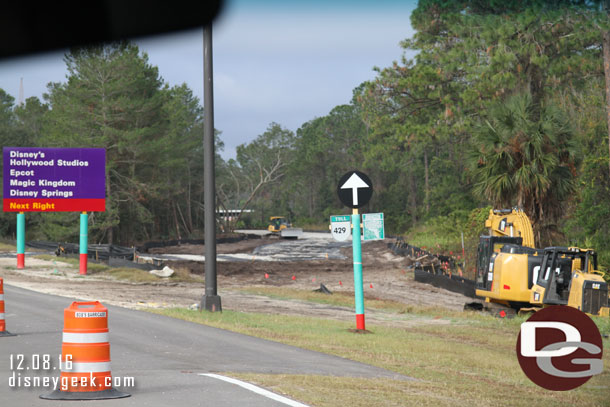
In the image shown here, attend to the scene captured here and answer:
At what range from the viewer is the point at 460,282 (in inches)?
1207

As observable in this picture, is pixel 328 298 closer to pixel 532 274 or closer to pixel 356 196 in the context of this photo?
pixel 532 274

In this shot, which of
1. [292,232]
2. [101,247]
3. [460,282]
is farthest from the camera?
[292,232]

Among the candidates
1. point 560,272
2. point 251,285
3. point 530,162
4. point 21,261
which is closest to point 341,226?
point 560,272

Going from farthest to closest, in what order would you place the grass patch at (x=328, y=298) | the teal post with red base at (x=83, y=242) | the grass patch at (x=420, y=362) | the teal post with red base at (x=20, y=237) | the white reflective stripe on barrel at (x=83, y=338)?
the teal post with red base at (x=20, y=237) → the teal post with red base at (x=83, y=242) → the grass patch at (x=328, y=298) → the grass patch at (x=420, y=362) → the white reflective stripe on barrel at (x=83, y=338)

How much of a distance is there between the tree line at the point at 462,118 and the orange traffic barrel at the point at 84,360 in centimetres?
270

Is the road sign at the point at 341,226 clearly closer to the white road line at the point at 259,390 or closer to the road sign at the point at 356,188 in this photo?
the road sign at the point at 356,188

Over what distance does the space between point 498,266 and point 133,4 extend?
64.7 feet

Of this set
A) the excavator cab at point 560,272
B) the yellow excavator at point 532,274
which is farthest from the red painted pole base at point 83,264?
the excavator cab at point 560,272

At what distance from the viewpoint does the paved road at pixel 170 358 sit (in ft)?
26.1

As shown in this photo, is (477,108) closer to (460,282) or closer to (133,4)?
(460,282)

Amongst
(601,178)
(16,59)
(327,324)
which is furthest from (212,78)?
(601,178)

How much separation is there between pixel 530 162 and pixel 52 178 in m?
18.4

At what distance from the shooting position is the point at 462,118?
41625mm

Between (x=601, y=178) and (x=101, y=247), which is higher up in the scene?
(x=601, y=178)
